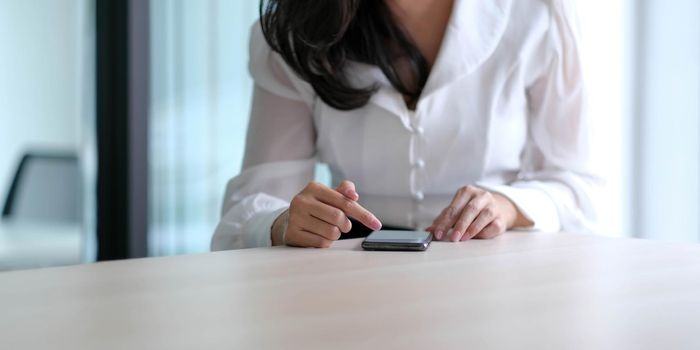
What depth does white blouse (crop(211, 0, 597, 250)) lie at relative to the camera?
1.26 m

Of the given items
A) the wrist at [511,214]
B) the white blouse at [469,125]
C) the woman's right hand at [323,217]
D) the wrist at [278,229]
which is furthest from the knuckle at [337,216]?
the white blouse at [469,125]

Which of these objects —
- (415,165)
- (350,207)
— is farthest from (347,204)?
(415,165)

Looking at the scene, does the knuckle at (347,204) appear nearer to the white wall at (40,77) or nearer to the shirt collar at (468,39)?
the shirt collar at (468,39)

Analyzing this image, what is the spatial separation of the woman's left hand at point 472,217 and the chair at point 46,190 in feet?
6.20

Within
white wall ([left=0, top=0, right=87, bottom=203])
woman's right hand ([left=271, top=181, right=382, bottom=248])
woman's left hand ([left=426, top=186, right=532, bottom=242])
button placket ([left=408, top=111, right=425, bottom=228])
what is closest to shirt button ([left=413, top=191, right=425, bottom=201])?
button placket ([left=408, top=111, right=425, bottom=228])

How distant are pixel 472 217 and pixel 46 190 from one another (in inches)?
79.6

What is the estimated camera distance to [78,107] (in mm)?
2561

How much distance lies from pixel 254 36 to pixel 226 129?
4.51 feet

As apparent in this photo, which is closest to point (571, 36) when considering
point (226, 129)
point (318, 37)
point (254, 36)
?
point (318, 37)

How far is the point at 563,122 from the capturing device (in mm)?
1288

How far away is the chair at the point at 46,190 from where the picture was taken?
7.93ft

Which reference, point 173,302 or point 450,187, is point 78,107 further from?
point 173,302

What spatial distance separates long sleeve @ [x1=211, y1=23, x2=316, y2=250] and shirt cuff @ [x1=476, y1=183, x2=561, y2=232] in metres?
0.40

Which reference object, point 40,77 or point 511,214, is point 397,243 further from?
point 40,77
